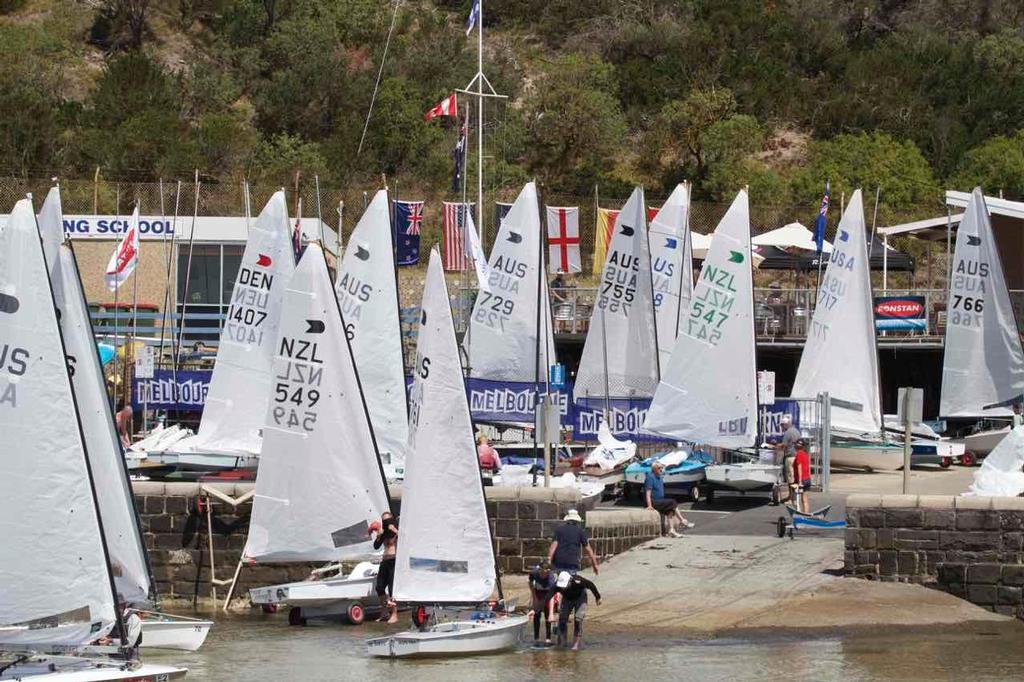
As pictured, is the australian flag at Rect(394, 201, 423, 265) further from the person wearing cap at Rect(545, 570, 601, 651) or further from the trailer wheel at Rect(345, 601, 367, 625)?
the person wearing cap at Rect(545, 570, 601, 651)

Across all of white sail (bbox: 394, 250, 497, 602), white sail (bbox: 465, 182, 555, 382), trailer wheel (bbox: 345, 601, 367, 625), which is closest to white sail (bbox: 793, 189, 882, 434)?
white sail (bbox: 465, 182, 555, 382)

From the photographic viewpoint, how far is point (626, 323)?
34.3 metres

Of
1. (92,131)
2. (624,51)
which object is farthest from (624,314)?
(624,51)

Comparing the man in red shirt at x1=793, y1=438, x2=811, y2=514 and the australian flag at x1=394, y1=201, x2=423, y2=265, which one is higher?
the australian flag at x1=394, y1=201, x2=423, y2=265

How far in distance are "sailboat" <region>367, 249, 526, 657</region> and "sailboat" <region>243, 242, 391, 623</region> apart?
246cm

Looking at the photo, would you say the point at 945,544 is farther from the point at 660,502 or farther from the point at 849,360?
the point at 849,360

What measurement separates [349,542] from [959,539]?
7.60m

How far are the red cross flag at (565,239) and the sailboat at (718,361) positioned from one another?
1090cm

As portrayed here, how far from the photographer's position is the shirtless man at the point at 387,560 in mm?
21344

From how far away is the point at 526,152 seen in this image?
64.2m

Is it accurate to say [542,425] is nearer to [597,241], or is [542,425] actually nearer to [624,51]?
[597,241]

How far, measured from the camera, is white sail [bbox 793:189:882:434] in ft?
108

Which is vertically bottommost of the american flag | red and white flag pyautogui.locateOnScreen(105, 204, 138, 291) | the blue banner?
the blue banner

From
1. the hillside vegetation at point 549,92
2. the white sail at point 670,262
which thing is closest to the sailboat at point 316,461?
the white sail at point 670,262
